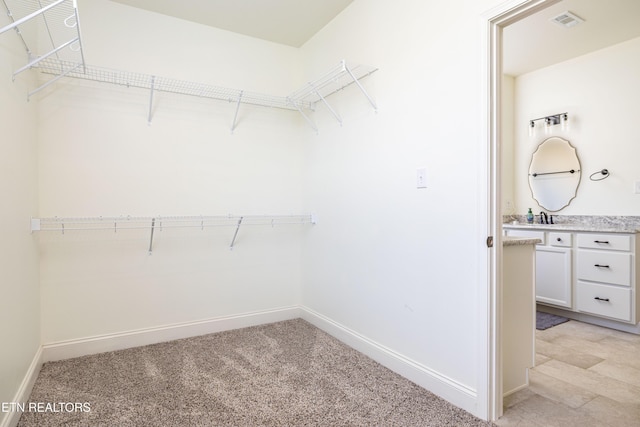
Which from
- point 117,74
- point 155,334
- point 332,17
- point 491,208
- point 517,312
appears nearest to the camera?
point 491,208

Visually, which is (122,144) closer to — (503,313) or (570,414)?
(503,313)

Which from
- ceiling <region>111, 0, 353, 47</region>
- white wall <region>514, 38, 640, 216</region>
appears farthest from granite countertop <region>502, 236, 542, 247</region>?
white wall <region>514, 38, 640, 216</region>

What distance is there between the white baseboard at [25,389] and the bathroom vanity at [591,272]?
3686mm

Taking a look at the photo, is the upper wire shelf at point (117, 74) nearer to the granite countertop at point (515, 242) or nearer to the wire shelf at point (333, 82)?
the wire shelf at point (333, 82)

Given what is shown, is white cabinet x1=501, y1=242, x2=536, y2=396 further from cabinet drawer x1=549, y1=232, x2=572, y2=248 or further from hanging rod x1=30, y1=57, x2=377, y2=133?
cabinet drawer x1=549, y1=232, x2=572, y2=248

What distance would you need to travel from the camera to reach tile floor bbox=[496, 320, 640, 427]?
1647 millimetres

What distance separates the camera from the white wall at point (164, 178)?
2.31 m

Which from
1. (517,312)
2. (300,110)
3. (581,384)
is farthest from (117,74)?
(581,384)

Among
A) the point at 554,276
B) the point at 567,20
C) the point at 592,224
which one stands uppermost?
the point at 567,20

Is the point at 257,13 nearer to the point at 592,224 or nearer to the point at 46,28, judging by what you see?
the point at 46,28

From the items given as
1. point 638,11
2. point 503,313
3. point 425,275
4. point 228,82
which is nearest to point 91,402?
point 425,275

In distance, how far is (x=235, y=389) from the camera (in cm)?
189

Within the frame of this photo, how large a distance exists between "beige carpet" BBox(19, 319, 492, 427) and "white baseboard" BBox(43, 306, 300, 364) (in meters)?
0.07

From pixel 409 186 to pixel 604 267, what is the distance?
7.33 feet
